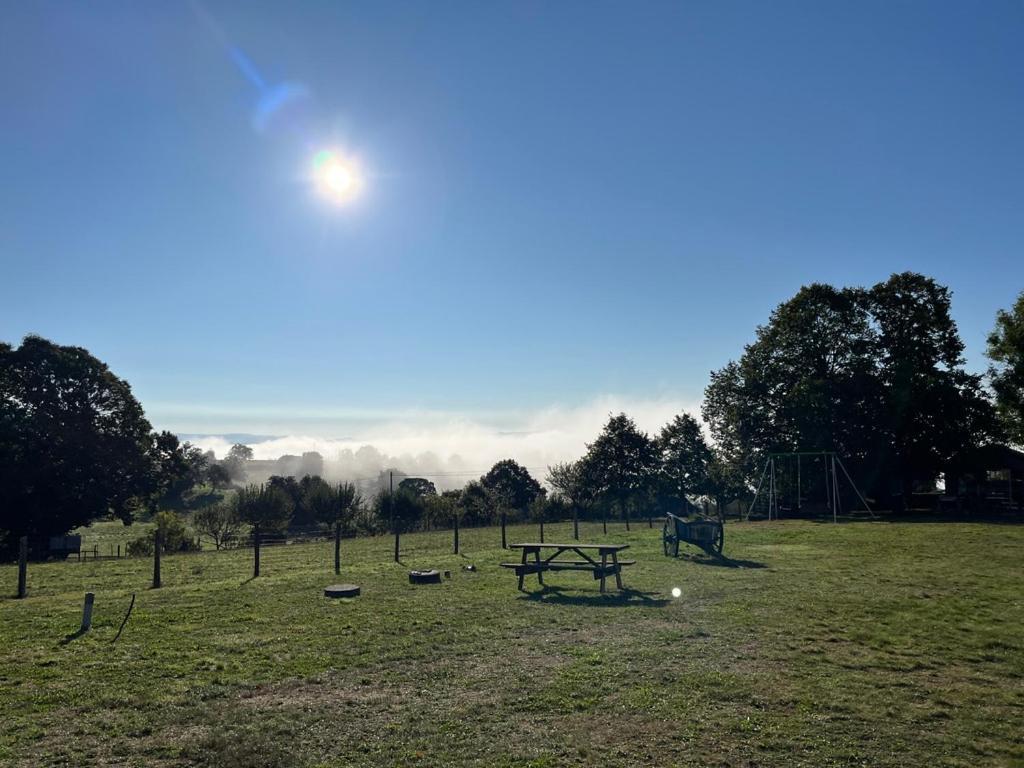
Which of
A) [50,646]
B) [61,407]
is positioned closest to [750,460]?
[50,646]

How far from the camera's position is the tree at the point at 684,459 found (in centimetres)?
7056

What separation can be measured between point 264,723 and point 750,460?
47.3 meters

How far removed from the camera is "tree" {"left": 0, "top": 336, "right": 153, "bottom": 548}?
139 ft

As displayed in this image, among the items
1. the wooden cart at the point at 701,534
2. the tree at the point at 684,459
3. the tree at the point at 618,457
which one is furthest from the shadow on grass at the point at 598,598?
the tree at the point at 618,457

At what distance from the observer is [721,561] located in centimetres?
2019

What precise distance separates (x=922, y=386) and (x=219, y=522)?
4814 centimetres

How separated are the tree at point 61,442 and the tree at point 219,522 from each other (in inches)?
205

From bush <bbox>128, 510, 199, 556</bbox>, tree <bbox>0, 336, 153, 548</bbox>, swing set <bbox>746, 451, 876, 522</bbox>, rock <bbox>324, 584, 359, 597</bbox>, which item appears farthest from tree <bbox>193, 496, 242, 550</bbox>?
swing set <bbox>746, 451, 876, 522</bbox>

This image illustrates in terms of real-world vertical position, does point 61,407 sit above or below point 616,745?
above

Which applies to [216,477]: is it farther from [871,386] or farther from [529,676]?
[529,676]

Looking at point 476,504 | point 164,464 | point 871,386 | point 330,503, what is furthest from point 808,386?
point 164,464

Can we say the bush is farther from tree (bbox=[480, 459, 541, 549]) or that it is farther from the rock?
tree (bbox=[480, 459, 541, 549])

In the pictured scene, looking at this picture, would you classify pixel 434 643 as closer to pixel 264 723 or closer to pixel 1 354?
pixel 264 723

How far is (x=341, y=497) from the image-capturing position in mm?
61344
